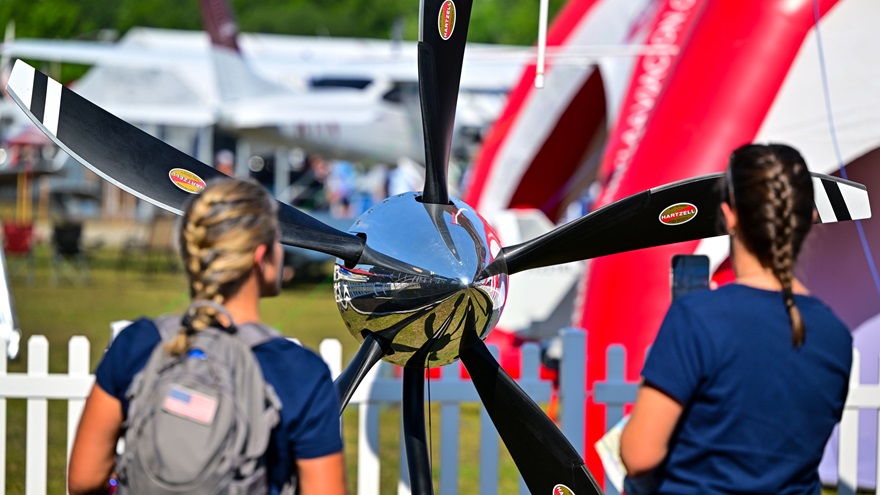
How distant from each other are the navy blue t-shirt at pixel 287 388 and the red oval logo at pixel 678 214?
1.76 metres

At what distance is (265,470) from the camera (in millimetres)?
2090

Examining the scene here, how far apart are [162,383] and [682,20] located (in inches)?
275

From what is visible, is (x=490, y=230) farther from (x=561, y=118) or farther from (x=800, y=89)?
(x=561, y=118)

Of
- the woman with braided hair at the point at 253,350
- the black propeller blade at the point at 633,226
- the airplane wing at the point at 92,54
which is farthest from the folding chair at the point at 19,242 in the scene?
the woman with braided hair at the point at 253,350

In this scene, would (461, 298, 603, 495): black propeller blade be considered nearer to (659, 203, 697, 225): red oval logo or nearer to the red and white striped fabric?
(659, 203, 697, 225): red oval logo

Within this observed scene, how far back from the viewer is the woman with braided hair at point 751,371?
88.6 inches

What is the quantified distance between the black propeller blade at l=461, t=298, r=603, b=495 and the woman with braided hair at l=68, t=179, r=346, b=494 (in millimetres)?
1364

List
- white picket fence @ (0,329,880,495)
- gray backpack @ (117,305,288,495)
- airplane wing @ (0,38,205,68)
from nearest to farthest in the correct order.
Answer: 1. gray backpack @ (117,305,288,495)
2. white picket fence @ (0,329,880,495)
3. airplane wing @ (0,38,205,68)

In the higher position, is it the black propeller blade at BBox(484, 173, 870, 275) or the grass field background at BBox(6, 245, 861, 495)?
the black propeller blade at BBox(484, 173, 870, 275)

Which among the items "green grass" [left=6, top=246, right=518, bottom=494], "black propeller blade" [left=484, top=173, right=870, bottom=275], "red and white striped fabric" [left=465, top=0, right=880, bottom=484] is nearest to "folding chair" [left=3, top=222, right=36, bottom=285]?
"green grass" [left=6, top=246, right=518, bottom=494]

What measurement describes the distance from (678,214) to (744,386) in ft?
4.60

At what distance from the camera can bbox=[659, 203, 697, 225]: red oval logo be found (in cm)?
359

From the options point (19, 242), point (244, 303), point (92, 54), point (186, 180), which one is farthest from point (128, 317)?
point (92, 54)

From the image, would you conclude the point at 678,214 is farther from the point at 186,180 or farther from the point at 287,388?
the point at 287,388
